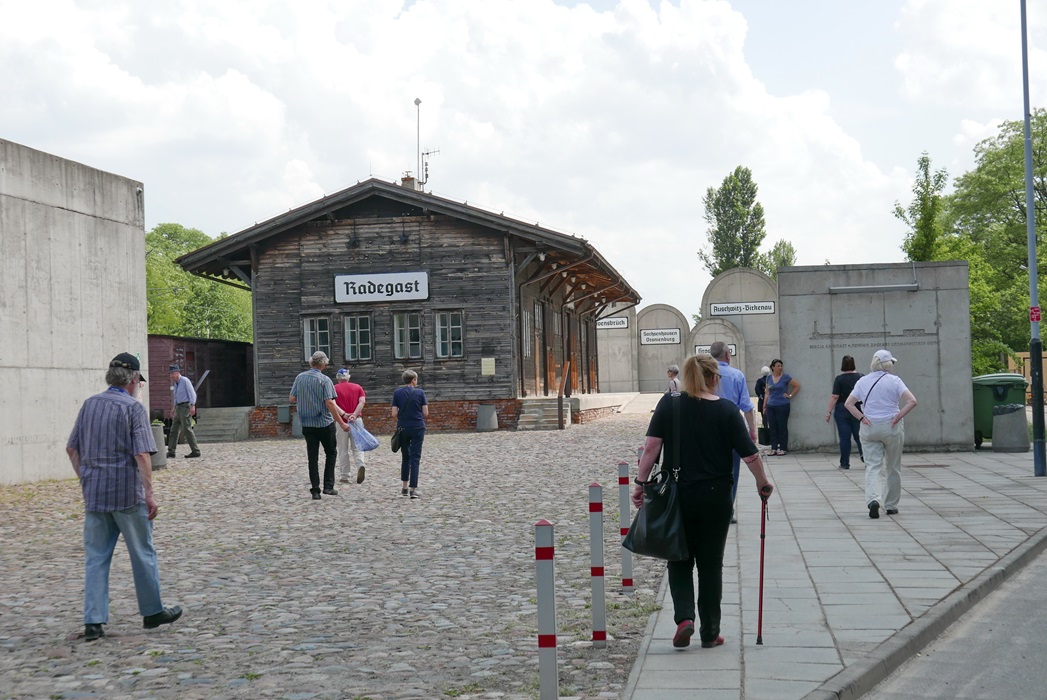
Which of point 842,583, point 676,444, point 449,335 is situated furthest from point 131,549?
point 449,335

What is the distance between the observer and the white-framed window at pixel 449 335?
33.2 m

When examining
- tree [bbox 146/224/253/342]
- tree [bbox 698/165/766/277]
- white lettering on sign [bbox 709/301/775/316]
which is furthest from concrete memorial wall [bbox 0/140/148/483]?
tree [bbox 698/165/766/277]

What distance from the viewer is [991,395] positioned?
2141 centimetres

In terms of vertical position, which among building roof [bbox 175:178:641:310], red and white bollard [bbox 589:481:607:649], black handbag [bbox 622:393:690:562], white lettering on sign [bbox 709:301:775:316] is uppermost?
building roof [bbox 175:178:641:310]

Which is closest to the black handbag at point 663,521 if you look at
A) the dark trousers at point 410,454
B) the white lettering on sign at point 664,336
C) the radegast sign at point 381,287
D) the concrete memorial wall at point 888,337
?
the dark trousers at point 410,454

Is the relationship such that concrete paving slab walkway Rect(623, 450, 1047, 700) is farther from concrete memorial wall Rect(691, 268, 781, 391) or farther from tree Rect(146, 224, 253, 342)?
tree Rect(146, 224, 253, 342)

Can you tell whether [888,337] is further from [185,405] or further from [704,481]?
[704,481]

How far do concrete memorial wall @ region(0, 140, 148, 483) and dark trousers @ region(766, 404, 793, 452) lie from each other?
38.7 feet

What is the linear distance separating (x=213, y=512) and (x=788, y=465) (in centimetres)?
965

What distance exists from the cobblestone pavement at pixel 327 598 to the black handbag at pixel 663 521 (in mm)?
621

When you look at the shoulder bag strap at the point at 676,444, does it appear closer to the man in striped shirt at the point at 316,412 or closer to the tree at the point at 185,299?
the man in striped shirt at the point at 316,412

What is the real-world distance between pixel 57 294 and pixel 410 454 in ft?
25.2

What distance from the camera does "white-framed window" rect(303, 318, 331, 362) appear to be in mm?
33719

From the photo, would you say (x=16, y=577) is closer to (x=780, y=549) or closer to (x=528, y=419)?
(x=780, y=549)
